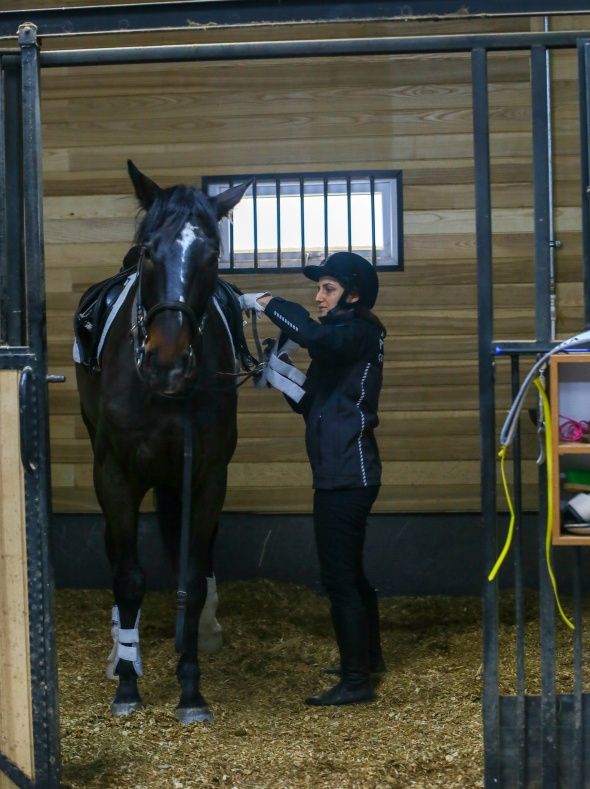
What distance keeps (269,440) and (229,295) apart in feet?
4.46

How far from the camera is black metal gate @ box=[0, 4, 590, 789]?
8.30 ft

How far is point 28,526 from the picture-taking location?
2590 millimetres

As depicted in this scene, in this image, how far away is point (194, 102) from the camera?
532cm

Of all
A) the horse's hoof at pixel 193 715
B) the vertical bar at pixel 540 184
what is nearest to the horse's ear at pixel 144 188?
the vertical bar at pixel 540 184

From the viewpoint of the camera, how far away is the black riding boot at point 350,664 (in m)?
3.63

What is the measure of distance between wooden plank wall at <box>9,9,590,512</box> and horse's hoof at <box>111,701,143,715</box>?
197 cm

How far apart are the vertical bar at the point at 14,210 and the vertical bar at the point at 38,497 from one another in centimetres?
6

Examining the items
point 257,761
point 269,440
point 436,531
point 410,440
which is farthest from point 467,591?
point 257,761

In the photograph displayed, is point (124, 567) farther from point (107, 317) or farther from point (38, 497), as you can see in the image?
point (38, 497)

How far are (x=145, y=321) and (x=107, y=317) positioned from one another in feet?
2.66

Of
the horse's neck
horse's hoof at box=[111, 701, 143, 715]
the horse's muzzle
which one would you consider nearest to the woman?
the horse's neck

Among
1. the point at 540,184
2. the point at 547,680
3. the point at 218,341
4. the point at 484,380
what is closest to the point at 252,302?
the point at 218,341

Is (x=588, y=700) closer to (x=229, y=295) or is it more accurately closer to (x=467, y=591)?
(x=229, y=295)

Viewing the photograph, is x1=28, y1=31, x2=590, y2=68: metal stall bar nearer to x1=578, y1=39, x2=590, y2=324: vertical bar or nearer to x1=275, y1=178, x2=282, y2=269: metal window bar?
x1=578, y1=39, x2=590, y2=324: vertical bar
